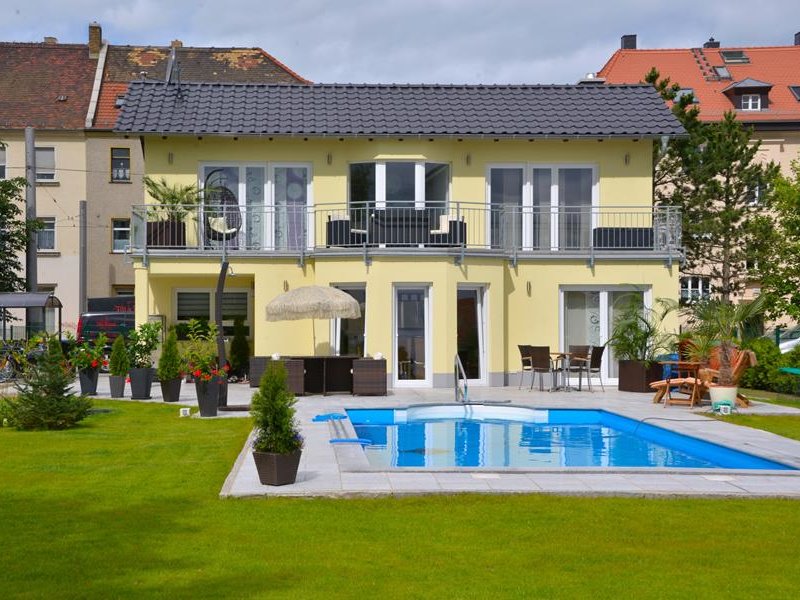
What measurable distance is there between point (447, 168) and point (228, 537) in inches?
718

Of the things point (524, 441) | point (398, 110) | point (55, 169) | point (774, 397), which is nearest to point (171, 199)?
point (398, 110)

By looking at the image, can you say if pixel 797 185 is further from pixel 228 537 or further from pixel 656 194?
pixel 228 537

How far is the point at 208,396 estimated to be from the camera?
17125 millimetres

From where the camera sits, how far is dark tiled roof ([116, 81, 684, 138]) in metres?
25.0

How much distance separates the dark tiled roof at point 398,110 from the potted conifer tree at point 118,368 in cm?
635

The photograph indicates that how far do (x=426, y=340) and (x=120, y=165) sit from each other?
79.3 ft

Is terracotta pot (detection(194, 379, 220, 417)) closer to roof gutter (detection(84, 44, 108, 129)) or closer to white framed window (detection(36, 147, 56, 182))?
roof gutter (detection(84, 44, 108, 129))

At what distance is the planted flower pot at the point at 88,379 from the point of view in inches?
794

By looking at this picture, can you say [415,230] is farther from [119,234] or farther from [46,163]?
[46,163]

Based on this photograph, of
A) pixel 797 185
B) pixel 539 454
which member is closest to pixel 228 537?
pixel 539 454

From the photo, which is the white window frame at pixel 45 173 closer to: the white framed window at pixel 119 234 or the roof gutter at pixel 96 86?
the roof gutter at pixel 96 86

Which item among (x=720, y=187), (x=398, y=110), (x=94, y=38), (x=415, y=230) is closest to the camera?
(x=415, y=230)

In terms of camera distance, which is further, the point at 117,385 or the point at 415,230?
the point at 415,230

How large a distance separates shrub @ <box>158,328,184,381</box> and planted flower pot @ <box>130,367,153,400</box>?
557 millimetres
